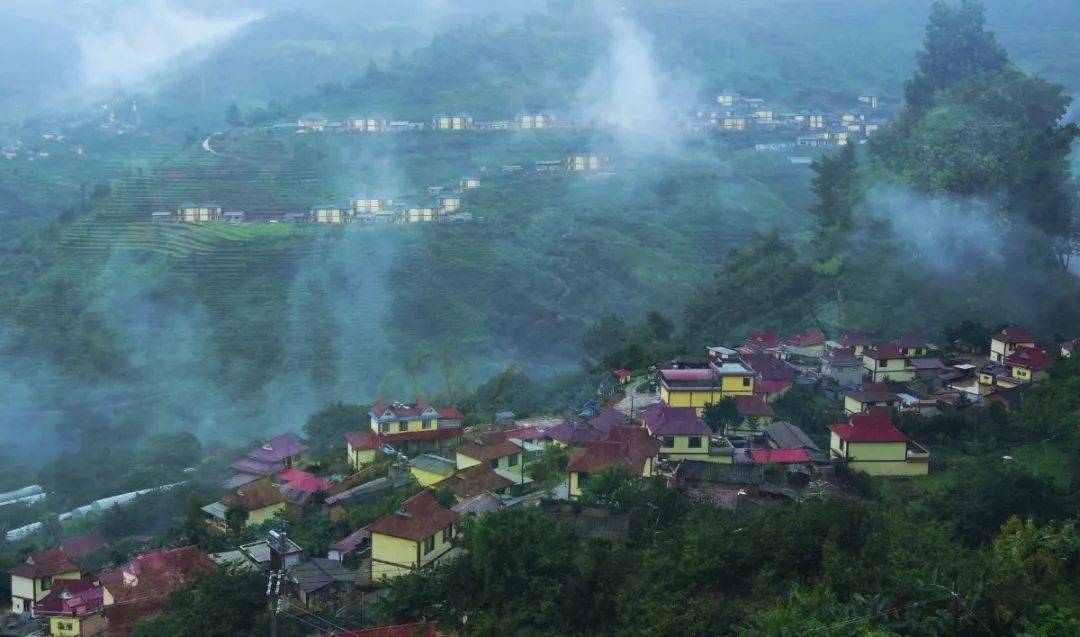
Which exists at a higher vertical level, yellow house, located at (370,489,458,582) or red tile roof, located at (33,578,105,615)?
yellow house, located at (370,489,458,582)

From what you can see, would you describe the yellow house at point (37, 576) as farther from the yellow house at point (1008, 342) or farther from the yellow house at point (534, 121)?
the yellow house at point (534, 121)

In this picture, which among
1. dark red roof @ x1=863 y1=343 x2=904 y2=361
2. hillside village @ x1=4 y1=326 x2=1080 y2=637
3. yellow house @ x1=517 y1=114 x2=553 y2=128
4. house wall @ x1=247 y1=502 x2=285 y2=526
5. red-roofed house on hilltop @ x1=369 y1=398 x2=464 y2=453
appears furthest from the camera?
yellow house @ x1=517 y1=114 x2=553 y2=128

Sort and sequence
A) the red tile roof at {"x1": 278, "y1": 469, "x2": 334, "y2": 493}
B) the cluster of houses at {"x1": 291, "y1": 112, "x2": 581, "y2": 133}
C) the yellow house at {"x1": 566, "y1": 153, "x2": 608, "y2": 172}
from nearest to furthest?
the red tile roof at {"x1": 278, "y1": 469, "x2": 334, "y2": 493}
the yellow house at {"x1": 566, "y1": 153, "x2": 608, "y2": 172}
the cluster of houses at {"x1": 291, "y1": 112, "x2": 581, "y2": 133}

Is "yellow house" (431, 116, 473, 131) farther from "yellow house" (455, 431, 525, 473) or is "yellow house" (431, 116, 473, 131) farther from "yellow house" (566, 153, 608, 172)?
"yellow house" (455, 431, 525, 473)

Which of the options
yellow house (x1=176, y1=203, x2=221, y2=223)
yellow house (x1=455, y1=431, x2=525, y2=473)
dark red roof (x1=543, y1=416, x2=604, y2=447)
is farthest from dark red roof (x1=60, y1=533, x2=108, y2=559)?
yellow house (x1=176, y1=203, x2=221, y2=223)

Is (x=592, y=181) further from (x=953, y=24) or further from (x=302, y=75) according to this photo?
(x=302, y=75)

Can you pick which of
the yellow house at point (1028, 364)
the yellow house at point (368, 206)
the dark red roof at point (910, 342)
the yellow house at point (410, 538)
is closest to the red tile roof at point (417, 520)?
the yellow house at point (410, 538)
